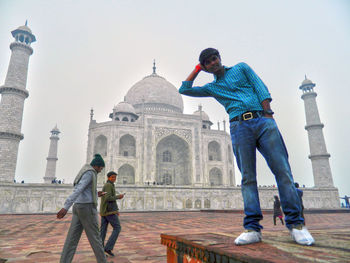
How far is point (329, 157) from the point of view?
21484 mm

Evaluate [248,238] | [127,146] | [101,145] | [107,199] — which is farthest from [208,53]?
[101,145]

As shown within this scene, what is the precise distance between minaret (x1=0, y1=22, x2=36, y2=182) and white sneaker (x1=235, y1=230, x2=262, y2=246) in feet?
55.8

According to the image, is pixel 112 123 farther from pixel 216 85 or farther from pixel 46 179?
pixel 216 85

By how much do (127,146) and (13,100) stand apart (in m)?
9.73

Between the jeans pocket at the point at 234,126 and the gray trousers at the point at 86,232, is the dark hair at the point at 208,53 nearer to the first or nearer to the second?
the jeans pocket at the point at 234,126

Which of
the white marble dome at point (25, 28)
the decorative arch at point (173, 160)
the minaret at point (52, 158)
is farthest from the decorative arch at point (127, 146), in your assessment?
the white marble dome at point (25, 28)

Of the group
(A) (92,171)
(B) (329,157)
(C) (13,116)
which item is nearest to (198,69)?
(A) (92,171)

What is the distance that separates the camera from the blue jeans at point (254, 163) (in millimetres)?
1568

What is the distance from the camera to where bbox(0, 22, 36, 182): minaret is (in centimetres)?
1516

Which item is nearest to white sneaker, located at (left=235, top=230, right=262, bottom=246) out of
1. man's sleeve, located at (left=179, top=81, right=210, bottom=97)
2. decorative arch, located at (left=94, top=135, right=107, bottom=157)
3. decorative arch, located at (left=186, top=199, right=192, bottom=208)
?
man's sleeve, located at (left=179, top=81, right=210, bottom=97)

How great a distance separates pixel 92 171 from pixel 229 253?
199 centimetres

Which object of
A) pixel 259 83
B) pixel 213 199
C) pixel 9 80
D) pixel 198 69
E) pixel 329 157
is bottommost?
pixel 213 199

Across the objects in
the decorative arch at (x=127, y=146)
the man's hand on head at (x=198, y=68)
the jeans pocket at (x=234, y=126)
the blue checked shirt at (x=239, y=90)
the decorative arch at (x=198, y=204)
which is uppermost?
the decorative arch at (x=127, y=146)

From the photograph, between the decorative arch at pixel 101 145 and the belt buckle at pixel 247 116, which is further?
the decorative arch at pixel 101 145
